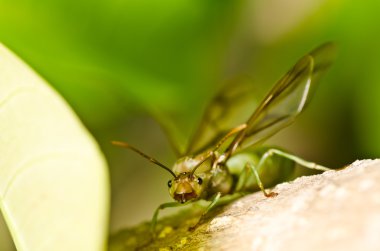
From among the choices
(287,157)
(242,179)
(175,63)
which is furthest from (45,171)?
(175,63)

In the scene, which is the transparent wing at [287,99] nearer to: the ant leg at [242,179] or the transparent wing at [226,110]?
the ant leg at [242,179]

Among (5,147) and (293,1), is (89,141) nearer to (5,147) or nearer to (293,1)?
(5,147)

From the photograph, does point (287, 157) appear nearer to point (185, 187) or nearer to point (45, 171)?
point (185, 187)

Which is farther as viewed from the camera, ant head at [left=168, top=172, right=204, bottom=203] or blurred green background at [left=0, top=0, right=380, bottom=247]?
blurred green background at [left=0, top=0, right=380, bottom=247]

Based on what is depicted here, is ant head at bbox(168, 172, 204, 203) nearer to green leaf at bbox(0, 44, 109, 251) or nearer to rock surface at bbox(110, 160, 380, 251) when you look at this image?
rock surface at bbox(110, 160, 380, 251)

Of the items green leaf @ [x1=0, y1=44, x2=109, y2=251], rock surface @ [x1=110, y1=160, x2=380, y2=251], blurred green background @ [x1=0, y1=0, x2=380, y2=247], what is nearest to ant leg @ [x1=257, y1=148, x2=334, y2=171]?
blurred green background @ [x1=0, y1=0, x2=380, y2=247]

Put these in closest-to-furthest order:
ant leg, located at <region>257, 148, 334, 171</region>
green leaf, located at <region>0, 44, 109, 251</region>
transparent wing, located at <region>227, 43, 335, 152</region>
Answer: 1. green leaf, located at <region>0, 44, 109, 251</region>
2. transparent wing, located at <region>227, 43, 335, 152</region>
3. ant leg, located at <region>257, 148, 334, 171</region>

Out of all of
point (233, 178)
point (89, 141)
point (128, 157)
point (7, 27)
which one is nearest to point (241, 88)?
point (233, 178)
